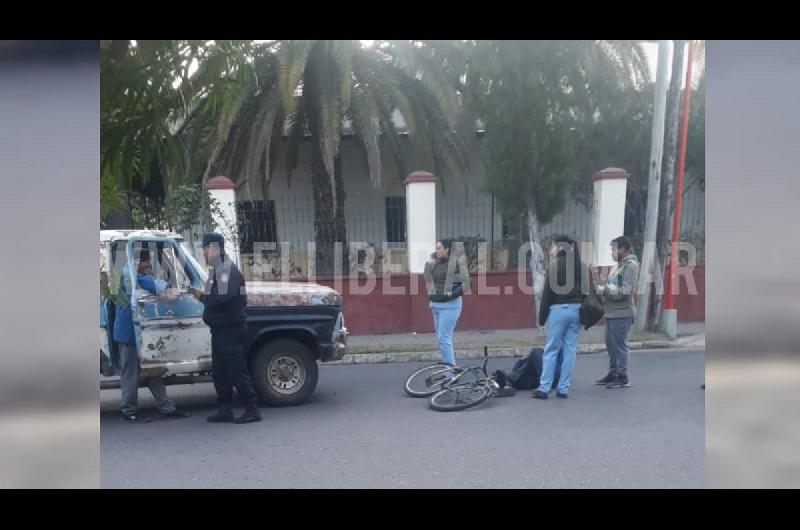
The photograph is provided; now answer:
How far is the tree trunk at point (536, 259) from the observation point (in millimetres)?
4523

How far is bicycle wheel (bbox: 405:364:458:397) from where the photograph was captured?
14.6ft

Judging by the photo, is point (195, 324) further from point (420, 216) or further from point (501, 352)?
point (501, 352)

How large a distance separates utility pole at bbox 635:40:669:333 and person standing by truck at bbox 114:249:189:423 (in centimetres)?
326

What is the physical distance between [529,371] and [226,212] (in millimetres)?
2207

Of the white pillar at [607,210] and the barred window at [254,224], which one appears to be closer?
the white pillar at [607,210]

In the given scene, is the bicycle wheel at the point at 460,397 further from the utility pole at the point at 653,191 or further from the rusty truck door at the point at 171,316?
the rusty truck door at the point at 171,316

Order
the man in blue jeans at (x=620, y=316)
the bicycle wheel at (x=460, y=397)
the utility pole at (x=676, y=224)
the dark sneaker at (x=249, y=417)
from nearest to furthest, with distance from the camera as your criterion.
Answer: the utility pole at (x=676, y=224)
the bicycle wheel at (x=460, y=397)
the man in blue jeans at (x=620, y=316)
the dark sneaker at (x=249, y=417)

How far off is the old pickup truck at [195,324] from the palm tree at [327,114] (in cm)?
46

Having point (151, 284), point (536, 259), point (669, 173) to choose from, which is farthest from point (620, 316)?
point (151, 284)

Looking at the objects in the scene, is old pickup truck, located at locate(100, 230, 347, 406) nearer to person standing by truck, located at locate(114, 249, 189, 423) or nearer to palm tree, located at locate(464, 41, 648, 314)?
person standing by truck, located at locate(114, 249, 189, 423)

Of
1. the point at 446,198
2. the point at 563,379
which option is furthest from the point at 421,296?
the point at 563,379

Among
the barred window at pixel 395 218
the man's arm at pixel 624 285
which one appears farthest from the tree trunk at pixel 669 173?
the barred window at pixel 395 218

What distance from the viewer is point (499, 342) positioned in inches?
176
